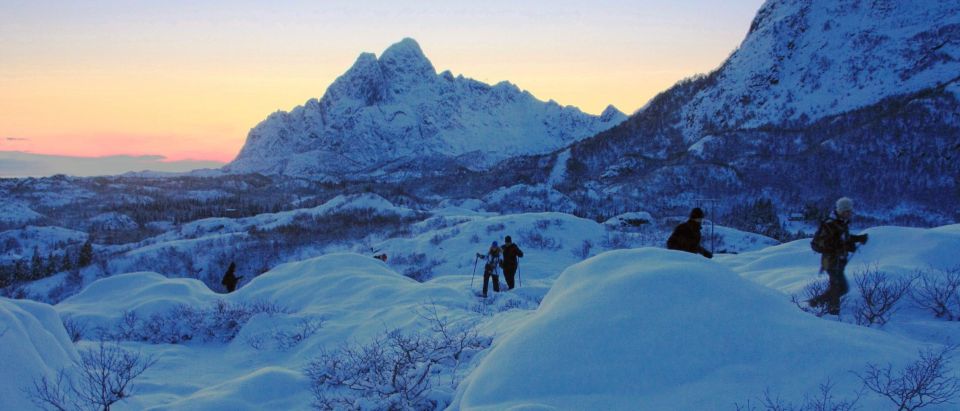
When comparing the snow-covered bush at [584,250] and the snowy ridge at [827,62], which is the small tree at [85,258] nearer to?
the snow-covered bush at [584,250]

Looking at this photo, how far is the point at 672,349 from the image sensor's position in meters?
4.59

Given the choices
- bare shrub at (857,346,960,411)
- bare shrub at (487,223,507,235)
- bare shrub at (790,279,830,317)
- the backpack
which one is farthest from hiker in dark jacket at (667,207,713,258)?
bare shrub at (487,223,507,235)

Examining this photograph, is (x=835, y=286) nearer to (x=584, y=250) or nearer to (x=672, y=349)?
(x=672, y=349)

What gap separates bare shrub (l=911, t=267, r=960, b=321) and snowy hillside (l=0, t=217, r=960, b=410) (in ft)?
0.37

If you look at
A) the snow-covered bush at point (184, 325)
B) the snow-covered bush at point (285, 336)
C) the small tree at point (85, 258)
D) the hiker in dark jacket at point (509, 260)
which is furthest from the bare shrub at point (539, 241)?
the small tree at point (85, 258)

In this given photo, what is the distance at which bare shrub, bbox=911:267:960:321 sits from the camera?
6094mm

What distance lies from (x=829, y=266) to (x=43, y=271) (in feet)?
124

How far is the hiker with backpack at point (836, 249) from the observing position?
6.50 meters

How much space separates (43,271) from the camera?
29594 millimetres

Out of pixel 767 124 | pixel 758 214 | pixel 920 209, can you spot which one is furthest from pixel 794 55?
pixel 758 214

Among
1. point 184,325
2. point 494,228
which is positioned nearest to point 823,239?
point 184,325

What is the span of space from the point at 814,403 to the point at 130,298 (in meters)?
14.5

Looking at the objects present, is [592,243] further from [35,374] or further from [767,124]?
[767,124]

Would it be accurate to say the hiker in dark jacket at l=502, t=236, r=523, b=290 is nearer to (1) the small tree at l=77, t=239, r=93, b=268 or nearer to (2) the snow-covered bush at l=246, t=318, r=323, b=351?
(2) the snow-covered bush at l=246, t=318, r=323, b=351
